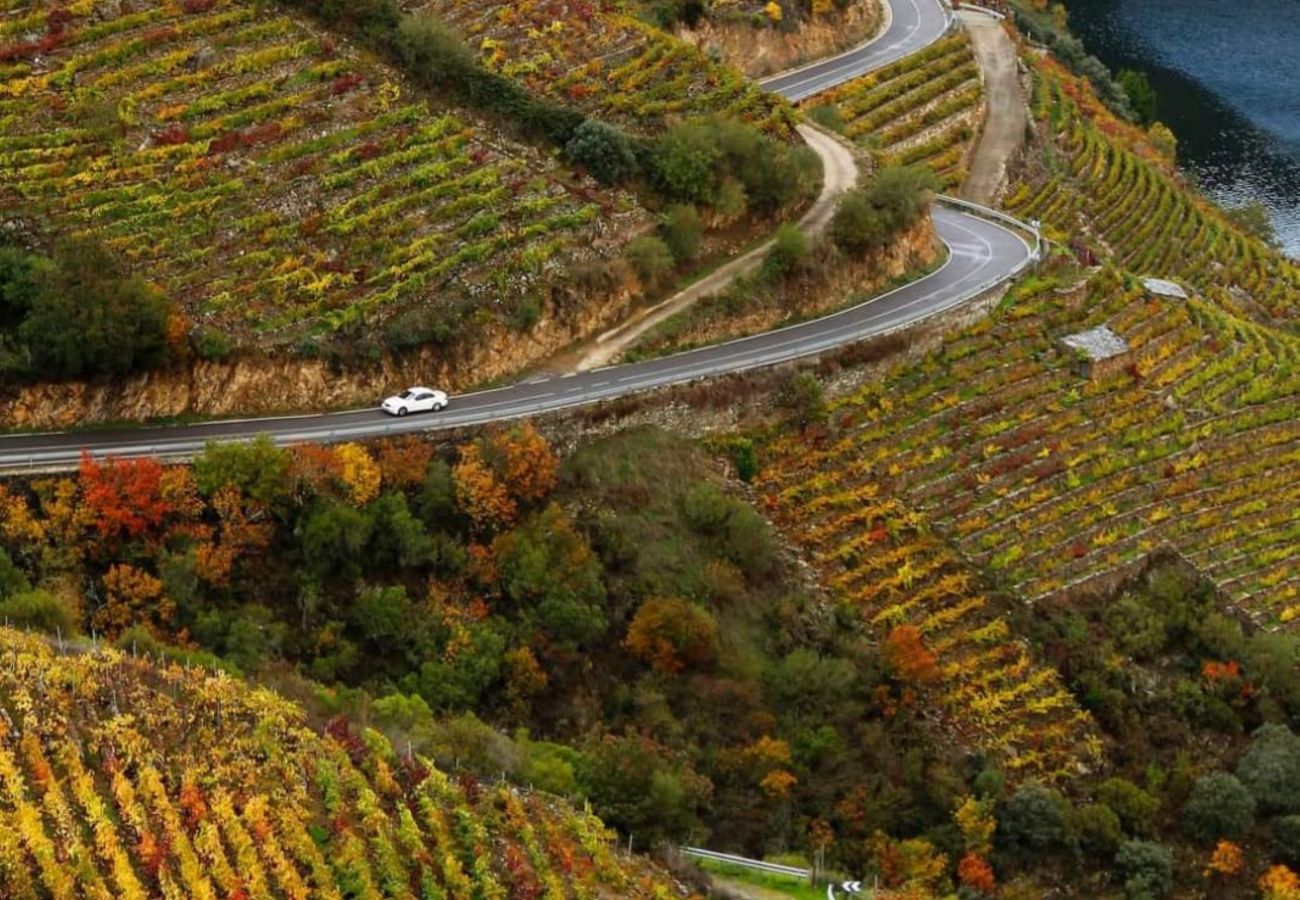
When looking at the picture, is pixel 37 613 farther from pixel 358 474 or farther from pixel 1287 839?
pixel 1287 839

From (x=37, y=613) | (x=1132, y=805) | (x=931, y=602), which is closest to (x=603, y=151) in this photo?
(x=931, y=602)

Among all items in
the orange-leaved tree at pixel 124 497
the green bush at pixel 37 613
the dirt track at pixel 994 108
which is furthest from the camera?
the dirt track at pixel 994 108

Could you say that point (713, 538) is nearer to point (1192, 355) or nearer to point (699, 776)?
point (699, 776)

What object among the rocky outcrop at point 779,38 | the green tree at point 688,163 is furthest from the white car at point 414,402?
the rocky outcrop at point 779,38

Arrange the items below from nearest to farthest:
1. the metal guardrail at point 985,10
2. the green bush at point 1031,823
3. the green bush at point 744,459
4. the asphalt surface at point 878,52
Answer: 1. the green bush at point 1031,823
2. the green bush at point 744,459
3. the asphalt surface at point 878,52
4. the metal guardrail at point 985,10

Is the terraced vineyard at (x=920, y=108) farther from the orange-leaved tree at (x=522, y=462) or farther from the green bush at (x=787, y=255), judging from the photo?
the orange-leaved tree at (x=522, y=462)

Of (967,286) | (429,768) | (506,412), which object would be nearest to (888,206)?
(967,286)
